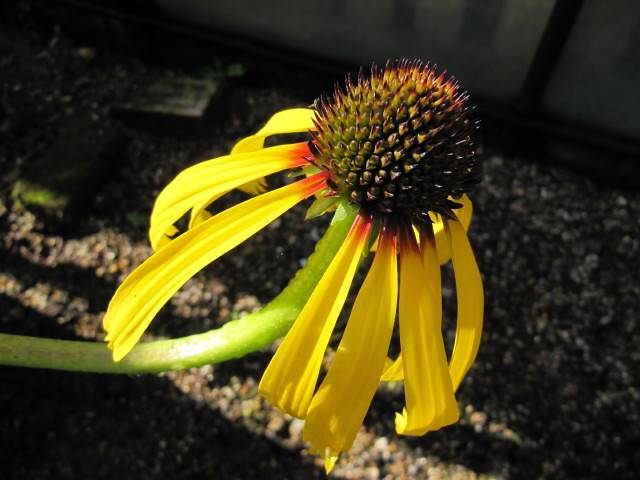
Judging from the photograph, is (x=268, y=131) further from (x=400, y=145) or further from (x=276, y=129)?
(x=400, y=145)

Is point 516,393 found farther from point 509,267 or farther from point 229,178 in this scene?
point 229,178

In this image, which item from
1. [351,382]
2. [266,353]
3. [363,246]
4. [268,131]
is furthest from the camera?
[266,353]

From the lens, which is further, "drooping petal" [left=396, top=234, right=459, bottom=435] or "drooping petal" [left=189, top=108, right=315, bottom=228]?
"drooping petal" [left=189, top=108, right=315, bottom=228]

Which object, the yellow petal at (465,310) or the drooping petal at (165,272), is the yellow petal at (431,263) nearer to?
the yellow petal at (465,310)

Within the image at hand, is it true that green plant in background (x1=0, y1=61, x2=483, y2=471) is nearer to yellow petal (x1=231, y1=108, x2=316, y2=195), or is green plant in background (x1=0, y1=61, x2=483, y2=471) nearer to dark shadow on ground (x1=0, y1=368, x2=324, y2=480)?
yellow petal (x1=231, y1=108, x2=316, y2=195)

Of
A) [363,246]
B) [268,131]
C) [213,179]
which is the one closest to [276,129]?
[268,131]

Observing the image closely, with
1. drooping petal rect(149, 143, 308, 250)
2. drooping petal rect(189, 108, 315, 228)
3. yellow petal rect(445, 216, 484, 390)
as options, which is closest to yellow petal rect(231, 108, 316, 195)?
drooping petal rect(189, 108, 315, 228)
